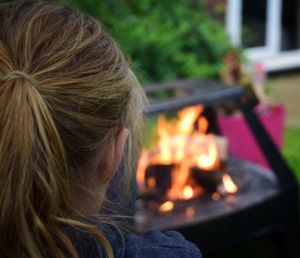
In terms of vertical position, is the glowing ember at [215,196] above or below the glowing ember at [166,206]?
below

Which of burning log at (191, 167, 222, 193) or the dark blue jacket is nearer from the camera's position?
the dark blue jacket

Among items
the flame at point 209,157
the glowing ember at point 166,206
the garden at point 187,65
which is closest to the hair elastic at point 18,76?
the garden at point 187,65

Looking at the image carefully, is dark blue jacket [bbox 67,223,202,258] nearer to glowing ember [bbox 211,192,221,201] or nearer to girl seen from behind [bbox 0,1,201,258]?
girl seen from behind [bbox 0,1,201,258]

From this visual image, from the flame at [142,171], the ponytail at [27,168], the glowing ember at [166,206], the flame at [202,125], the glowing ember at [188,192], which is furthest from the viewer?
the flame at [202,125]

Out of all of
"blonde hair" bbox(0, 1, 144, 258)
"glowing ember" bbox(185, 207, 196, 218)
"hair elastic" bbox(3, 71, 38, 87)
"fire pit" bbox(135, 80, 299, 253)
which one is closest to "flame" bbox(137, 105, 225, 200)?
"fire pit" bbox(135, 80, 299, 253)

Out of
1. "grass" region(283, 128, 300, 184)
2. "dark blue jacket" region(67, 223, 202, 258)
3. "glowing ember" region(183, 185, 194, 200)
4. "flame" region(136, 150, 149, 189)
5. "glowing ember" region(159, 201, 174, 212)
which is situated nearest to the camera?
"dark blue jacket" region(67, 223, 202, 258)

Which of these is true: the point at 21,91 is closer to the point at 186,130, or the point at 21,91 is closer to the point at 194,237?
the point at 194,237

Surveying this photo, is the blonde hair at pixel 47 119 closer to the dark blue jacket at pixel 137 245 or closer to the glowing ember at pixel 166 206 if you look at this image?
the dark blue jacket at pixel 137 245

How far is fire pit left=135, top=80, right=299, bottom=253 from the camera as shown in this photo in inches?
116

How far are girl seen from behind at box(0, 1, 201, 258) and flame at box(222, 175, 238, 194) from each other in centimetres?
214

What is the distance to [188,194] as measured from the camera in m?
3.22

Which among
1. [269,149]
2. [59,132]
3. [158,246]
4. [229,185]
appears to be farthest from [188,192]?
[59,132]

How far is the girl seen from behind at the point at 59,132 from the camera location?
101 cm

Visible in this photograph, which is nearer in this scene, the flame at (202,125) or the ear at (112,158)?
the ear at (112,158)
